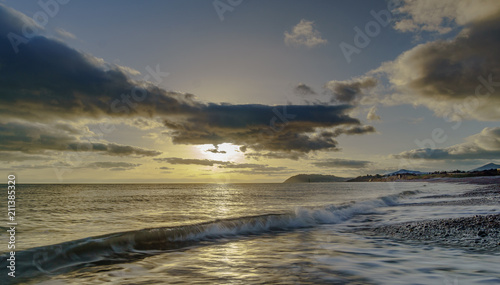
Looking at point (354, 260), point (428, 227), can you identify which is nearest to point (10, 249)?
point (354, 260)

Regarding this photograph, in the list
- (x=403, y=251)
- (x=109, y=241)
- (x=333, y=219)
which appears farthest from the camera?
(x=333, y=219)

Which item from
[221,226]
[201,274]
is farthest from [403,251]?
[221,226]

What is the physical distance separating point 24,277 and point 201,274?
5.71 m

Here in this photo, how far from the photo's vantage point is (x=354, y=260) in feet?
31.8

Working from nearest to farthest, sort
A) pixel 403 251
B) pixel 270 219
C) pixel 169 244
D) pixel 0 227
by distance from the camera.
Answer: pixel 403 251, pixel 169 244, pixel 0 227, pixel 270 219

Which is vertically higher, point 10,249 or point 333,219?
point 10,249

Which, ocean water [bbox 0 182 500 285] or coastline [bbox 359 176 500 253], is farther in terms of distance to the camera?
Result: coastline [bbox 359 176 500 253]

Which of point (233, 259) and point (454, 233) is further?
point (454, 233)

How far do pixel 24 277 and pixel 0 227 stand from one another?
11004mm

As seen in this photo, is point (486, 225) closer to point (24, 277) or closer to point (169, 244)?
point (169, 244)

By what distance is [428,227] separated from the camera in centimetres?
1488

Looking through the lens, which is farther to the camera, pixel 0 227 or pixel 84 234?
pixel 0 227

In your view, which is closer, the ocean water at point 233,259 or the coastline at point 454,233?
the ocean water at point 233,259

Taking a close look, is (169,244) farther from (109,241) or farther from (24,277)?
(24,277)
